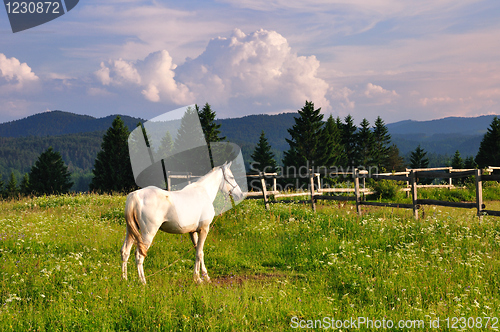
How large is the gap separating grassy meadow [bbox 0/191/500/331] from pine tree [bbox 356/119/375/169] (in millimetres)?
52966

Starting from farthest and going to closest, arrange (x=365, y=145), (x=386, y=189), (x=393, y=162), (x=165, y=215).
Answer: (x=393, y=162) → (x=365, y=145) → (x=386, y=189) → (x=165, y=215)

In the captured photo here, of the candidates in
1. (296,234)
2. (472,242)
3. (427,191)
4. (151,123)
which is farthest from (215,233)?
(427,191)

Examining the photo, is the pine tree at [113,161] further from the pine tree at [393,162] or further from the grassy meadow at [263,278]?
the pine tree at [393,162]

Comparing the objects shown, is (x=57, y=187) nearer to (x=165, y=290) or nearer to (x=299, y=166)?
(x=299, y=166)

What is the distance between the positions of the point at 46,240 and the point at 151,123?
12.4 feet

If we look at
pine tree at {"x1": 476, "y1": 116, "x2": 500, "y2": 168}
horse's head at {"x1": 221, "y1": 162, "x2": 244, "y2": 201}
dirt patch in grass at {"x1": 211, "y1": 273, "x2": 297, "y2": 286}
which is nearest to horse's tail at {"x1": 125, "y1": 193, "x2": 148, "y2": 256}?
dirt patch in grass at {"x1": 211, "y1": 273, "x2": 297, "y2": 286}

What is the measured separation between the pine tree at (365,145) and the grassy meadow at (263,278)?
53.0m

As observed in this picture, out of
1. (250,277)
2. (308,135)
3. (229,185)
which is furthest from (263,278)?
(308,135)

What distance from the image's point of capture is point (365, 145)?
60625 millimetres

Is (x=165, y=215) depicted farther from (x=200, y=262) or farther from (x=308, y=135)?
(x=308, y=135)

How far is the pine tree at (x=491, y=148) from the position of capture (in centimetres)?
5256

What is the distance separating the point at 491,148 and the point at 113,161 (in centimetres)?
5714

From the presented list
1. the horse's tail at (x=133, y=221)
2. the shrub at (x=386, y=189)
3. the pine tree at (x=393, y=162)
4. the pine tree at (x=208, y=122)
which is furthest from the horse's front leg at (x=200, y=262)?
the pine tree at (x=393, y=162)

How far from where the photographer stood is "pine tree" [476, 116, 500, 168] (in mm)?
52562
